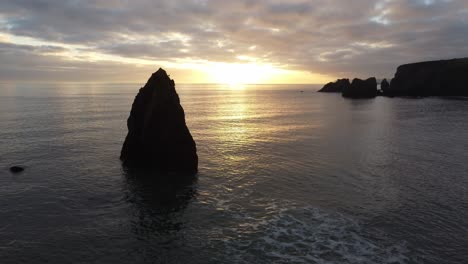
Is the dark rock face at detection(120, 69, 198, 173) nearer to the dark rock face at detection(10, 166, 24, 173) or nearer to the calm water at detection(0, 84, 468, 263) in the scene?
the calm water at detection(0, 84, 468, 263)

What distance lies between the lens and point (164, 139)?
45.8 meters

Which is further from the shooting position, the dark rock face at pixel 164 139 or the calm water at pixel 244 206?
the dark rock face at pixel 164 139

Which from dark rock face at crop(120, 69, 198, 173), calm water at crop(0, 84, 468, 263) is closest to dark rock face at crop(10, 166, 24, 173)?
calm water at crop(0, 84, 468, 263)

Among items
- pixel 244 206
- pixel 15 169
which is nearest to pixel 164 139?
pixel 244 206

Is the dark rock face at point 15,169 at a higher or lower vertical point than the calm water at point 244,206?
higher

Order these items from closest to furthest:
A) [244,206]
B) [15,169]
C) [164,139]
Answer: [244,206] < [15,169] < [164,139]

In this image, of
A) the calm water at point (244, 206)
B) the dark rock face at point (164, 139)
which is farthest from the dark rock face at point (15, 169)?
the dark rock face at point (164, 139)

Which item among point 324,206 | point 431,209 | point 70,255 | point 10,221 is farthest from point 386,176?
point 10,221

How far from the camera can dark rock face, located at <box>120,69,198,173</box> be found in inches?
1797

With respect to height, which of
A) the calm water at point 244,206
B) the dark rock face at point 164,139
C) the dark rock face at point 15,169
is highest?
the dark rock face at point 164,139

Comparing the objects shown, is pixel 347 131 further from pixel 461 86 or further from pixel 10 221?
pixel 461 86

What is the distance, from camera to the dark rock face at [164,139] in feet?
150

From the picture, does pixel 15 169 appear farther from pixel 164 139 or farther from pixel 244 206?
pixel 244 206

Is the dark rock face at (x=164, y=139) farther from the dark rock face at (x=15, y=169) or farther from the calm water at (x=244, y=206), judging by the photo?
the dark rock face at (x=15, y=169)
